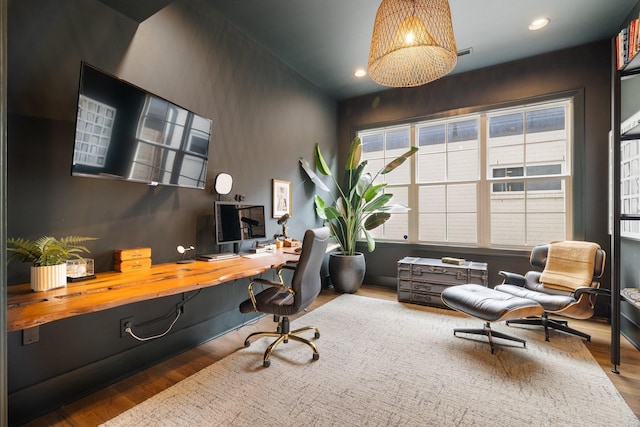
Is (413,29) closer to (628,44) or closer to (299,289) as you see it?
(628,44)

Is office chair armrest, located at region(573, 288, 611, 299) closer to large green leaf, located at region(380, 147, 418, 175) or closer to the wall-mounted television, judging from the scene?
large green leaf, located at region(380, 147, 418, 175)

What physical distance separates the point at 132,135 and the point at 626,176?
13.8ft

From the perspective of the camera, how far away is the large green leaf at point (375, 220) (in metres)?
4.12

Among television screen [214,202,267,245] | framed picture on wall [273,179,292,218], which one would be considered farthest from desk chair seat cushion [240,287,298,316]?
framed picture on wall [273,179,292,218]

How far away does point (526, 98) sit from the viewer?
12.0ft

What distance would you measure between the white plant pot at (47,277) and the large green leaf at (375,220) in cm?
339

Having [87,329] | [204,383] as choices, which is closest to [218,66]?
[87,329]

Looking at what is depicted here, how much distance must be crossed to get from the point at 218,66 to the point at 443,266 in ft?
11.3

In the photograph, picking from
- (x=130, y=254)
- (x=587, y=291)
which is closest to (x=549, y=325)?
(x=587, y=291)

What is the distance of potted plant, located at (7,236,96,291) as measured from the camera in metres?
1.46

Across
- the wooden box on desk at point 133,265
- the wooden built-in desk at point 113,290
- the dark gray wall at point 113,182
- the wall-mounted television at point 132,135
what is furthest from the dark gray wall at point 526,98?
the wooden box on desk at point 133,265

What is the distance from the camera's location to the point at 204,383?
197 centimetres

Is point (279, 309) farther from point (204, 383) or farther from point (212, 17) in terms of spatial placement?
point (212, 17)

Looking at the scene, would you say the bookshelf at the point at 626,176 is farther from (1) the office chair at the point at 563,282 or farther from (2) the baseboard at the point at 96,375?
(2) the baseboard at the point at 96,375
